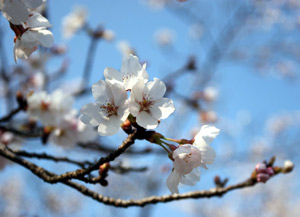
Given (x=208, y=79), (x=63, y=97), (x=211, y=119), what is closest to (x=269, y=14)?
(x=208, y=79)

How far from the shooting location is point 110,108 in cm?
93

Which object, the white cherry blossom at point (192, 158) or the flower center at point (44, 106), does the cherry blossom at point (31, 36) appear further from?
the flower center at point (44, 106)

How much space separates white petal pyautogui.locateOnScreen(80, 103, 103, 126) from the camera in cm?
93

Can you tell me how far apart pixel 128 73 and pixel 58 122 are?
4.28 feet

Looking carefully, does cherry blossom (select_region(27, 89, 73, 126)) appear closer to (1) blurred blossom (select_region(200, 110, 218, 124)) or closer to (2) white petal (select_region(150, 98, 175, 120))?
(2) white petal (select_region(150, 98, 175, 120))

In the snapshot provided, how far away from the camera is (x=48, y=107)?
2.11 metres

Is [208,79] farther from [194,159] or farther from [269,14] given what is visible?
[194,159]

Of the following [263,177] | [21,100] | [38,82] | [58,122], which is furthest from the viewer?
[38,82]

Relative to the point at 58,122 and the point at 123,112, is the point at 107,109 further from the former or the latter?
the point at 58,122

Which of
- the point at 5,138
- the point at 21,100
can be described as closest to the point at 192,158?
the point at 21,100

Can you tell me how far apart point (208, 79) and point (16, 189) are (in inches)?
372

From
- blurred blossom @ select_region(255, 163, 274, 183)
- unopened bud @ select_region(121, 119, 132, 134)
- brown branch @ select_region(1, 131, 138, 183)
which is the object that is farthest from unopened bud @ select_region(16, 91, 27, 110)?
blurred blossom @ select_region(255, 163, 274, 183)

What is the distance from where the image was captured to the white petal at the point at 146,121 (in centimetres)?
84

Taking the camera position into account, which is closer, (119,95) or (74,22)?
(119,95)
